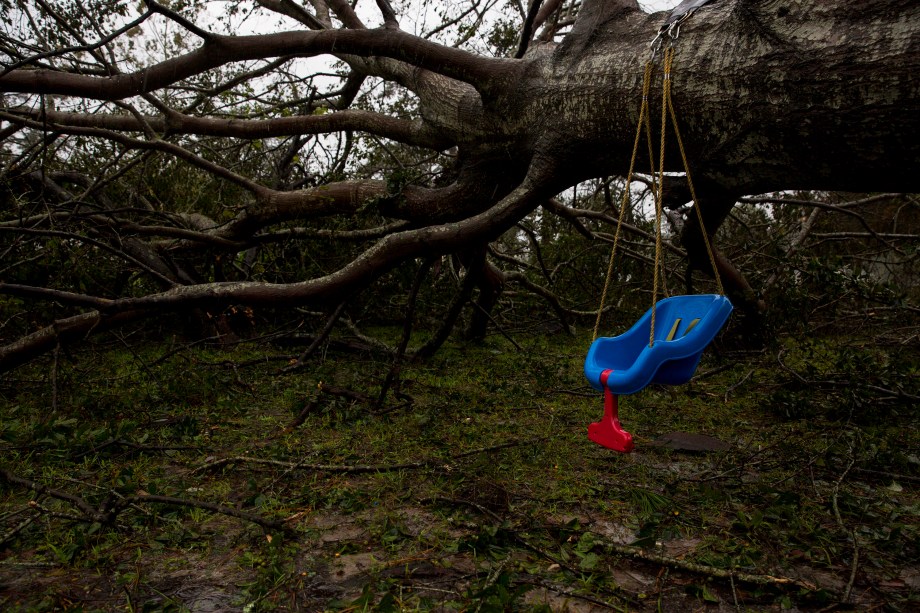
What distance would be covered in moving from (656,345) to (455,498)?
3.49 ft

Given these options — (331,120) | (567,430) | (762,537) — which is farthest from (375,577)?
(331,120)

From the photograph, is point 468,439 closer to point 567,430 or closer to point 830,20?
point 567,430

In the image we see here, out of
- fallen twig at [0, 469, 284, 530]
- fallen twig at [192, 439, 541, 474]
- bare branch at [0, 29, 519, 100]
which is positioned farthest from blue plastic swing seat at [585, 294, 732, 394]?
bare branch at [0, 29, 519, 100]

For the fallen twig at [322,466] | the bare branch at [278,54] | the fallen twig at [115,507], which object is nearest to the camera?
the fallen twig at [115,507]

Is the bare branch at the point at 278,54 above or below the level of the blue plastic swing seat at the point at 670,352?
above

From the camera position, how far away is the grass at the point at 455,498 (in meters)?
2.07

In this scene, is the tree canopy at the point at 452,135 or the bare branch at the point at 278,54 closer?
the tree canopy at the point at 452,135

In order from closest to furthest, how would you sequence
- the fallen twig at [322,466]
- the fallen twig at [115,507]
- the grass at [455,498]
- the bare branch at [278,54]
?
the grass at [455,498] < the fallen twig at [115,507] < the fallen twig at [322,466] < the bare branch at [278,54]

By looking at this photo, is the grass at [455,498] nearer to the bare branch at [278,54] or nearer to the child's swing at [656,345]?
the child's swing at [656,345]

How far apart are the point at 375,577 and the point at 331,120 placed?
366cm

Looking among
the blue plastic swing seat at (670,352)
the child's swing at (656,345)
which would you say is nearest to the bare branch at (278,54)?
the child's swing at (656,345)

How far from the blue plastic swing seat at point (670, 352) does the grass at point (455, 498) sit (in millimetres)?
569

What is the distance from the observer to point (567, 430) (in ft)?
12.7

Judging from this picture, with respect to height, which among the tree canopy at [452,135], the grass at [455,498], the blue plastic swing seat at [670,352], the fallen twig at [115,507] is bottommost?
the grass at [455,498]
